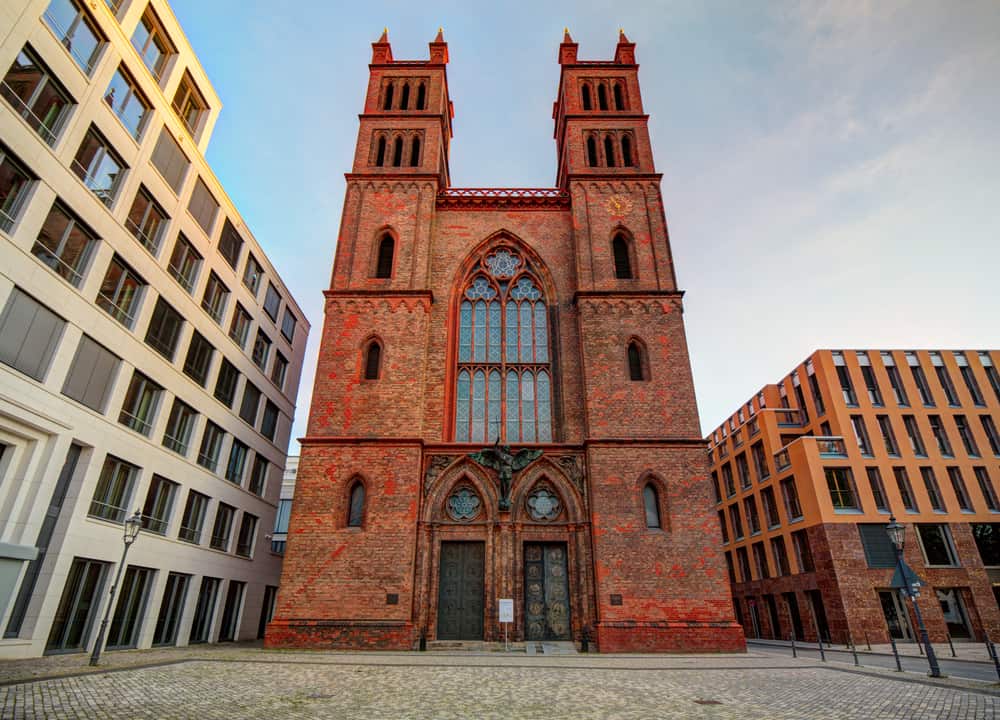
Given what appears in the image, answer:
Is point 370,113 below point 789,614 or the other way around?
the other way around

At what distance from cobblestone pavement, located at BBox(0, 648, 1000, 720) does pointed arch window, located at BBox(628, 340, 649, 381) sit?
376 inches

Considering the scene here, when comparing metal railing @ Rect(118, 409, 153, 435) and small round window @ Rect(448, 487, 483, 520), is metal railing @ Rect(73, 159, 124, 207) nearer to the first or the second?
metal railing @ Rect(118, 409, 153, 435)

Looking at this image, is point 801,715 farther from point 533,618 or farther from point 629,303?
point 629,303

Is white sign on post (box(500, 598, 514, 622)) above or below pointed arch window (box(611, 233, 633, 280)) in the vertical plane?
below

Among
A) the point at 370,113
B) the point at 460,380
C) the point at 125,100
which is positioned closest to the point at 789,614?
the point at 460,380

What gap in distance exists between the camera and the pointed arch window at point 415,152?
25.3 meters

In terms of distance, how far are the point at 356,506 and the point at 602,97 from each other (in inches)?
899

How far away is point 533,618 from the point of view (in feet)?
57.0

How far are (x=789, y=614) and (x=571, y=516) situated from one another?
22.7 meters

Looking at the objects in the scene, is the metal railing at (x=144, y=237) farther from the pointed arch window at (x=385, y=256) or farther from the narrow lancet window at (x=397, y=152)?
the narrow lancet window at (x=397, y=152)

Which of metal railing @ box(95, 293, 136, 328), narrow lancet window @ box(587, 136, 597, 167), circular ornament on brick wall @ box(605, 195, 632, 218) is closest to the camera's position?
metal railing @ box(95, 293, 136, 328)

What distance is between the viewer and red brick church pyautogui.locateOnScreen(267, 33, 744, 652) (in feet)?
55.1

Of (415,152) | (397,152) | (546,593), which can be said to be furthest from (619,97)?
(546,593)

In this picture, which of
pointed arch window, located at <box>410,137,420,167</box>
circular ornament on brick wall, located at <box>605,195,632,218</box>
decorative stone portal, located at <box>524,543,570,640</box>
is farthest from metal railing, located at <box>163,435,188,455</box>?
circular ornament on brick wall, located at <box>605,195,632,218</box>
